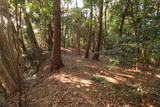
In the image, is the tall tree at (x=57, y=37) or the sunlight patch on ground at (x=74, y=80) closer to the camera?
the sunlight patch on ground at (x=74, y=80)

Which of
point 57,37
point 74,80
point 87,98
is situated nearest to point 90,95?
point 87,98

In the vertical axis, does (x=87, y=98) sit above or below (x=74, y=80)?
below

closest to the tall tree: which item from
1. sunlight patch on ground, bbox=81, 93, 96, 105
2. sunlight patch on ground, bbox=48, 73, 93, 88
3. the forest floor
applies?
sunlight patch on ground, bbox=48, 73, 93, 88

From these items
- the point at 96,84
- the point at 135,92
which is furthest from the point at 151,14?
the point at 96,84

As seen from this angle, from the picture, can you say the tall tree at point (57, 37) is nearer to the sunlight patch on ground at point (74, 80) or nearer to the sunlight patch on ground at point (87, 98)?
the sunlight patch on ground at point (74, 80)

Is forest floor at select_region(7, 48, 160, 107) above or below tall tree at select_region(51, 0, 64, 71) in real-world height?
below

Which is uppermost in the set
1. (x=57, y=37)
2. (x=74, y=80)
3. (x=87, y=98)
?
(x=57, y=37)

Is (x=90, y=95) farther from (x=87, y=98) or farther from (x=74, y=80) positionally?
(x=74, y=80)

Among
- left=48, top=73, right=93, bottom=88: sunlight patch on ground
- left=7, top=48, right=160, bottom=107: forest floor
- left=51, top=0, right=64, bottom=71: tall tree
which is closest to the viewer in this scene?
left=7, top=48, right=160, bottom=107: forest floor

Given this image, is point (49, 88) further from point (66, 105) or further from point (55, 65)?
point (55, 65)

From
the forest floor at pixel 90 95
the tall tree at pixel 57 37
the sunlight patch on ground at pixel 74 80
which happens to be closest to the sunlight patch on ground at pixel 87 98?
the forest floor at pixel 90 95

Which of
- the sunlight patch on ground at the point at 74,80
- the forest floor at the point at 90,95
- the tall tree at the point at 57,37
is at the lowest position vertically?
the forest floor at the point at 90,95

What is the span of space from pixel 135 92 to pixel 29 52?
8990 mm

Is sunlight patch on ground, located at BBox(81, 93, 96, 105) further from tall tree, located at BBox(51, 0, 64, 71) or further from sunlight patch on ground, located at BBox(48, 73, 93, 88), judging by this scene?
tall tree, located at BBox(51, 0, 64, 71)
